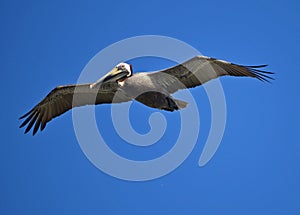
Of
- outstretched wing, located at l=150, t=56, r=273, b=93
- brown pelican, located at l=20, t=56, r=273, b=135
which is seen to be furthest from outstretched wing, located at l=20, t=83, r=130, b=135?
outstretched wing, located at l=150, t=56, r=273, b=93

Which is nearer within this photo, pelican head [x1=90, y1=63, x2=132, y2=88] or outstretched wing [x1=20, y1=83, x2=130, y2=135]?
pelican head [x1=90, y1=63, x2=132, y2=88]

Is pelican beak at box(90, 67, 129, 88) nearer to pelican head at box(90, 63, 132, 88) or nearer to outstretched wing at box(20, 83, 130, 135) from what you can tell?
pelican head at box(90, 63, 132, 88)

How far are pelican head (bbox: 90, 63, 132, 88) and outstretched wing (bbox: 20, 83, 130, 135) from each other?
333 millimetres

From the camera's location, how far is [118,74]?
1234cm

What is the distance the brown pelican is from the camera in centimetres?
1203

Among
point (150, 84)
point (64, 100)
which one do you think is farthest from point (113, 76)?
point (64, 100)

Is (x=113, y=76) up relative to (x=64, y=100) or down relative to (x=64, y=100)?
up

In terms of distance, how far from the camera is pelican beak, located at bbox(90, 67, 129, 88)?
12.4 m

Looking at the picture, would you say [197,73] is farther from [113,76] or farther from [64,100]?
[64,100]

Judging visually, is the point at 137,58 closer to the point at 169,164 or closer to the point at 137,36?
the point at 137,36

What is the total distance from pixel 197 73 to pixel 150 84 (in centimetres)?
108

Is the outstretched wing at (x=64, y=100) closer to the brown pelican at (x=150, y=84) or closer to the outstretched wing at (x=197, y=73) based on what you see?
the brown pelican at (x=150, y=84)

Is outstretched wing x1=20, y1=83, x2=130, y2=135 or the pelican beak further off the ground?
the pelican beak

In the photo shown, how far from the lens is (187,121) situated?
1359 cm
